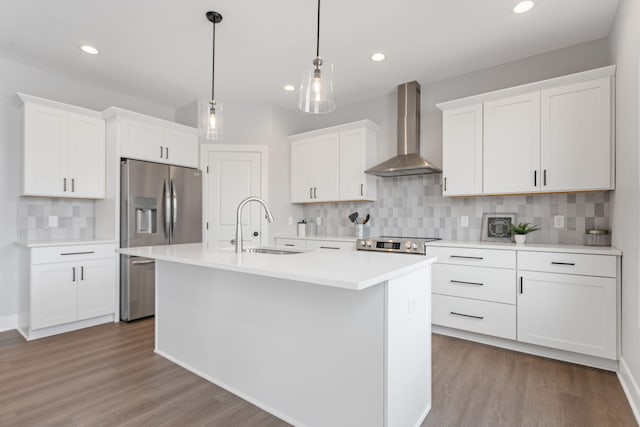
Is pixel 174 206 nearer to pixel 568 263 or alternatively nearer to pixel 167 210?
pixel 167 210

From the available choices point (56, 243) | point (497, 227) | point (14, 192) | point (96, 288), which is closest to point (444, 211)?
point (497, 227)

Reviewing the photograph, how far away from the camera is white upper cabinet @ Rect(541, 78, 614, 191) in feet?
8.47

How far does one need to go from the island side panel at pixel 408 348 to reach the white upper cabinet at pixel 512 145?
66.7 inches

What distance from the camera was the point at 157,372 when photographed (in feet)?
7.81

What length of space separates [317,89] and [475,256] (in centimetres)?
211

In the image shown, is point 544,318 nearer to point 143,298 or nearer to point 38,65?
point 143,298

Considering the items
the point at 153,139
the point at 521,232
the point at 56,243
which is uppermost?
the point at 153,139

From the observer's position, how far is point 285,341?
1859mm

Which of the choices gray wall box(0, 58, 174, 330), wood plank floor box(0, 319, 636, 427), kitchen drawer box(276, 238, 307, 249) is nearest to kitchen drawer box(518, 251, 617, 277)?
wood plank floor box(0, 319, 636, 427)

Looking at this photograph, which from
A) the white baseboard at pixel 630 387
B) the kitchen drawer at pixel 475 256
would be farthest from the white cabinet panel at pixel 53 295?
the white baseboard at pixel 630 387

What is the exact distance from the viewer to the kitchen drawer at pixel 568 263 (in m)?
2.39

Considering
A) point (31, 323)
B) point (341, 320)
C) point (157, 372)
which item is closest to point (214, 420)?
point (157, 372)

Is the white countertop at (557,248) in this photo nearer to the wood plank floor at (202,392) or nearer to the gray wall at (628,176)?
the gray wall at (628,176)

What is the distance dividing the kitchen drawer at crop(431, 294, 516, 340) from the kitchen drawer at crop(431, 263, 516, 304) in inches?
2.2
